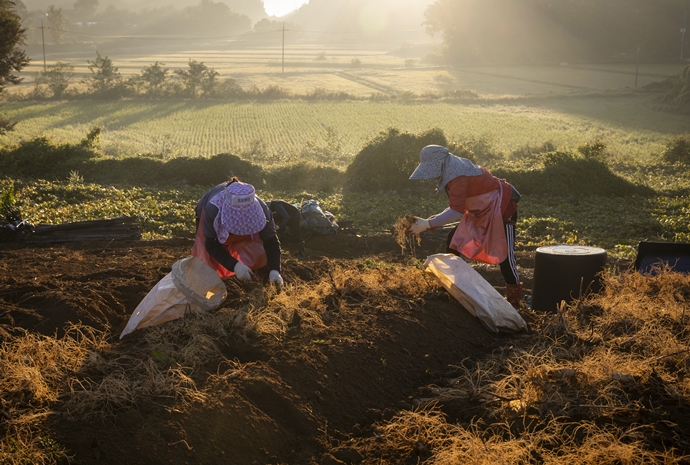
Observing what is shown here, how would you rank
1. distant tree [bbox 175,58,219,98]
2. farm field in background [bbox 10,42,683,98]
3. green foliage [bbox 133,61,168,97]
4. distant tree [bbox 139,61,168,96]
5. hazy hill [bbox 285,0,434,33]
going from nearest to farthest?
distant tree [bbox 175,58,219,98] → green foliage [bbox 133,61,168,97] → distant tree [bbox 139,61,168,96] → farm field in background [bbox 10,42,683,98] → hazy hill [bbox 285,0,434,33]

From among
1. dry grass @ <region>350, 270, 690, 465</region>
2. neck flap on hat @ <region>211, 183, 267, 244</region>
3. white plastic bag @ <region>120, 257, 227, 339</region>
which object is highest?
neck flap on hat @ <region>211, 183, 267, 244</region>

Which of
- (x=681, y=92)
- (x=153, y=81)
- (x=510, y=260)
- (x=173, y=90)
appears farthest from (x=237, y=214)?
(x=153, y=81)

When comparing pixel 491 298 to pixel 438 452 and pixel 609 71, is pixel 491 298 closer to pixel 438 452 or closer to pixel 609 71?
pixel 438 452

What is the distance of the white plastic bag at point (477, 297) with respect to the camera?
479cm

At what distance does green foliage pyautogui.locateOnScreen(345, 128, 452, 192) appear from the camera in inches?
582

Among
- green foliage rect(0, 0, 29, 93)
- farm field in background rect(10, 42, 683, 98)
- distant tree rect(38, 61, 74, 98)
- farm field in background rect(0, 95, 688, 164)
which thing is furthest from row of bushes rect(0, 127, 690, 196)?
farm field in background rect(10, 42, 683, 98)

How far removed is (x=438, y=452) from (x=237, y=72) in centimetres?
6239

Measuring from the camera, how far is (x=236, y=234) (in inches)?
182

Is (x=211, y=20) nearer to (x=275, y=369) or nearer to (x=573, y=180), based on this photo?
(x=573, y=180)

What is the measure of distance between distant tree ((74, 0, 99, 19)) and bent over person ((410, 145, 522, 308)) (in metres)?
132

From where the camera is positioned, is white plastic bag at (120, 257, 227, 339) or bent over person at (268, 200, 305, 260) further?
bent over person at (268, 200, 305, 260)

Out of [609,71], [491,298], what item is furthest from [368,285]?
[609,71]

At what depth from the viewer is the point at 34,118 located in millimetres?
30500

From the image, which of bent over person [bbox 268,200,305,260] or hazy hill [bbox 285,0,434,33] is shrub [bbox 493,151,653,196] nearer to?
bent over person [bbox 268,200,305,260]
